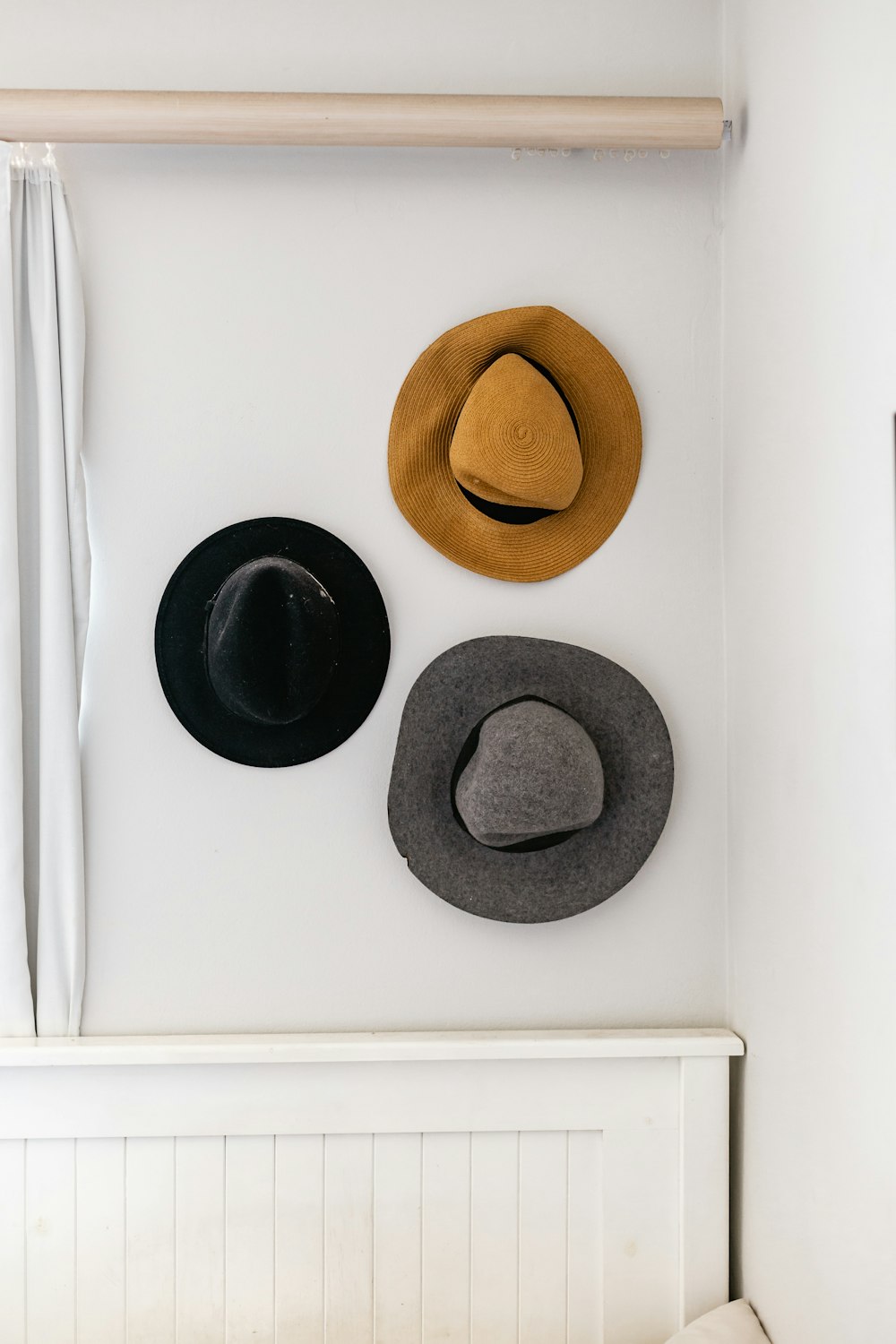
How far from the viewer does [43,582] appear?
1530mm

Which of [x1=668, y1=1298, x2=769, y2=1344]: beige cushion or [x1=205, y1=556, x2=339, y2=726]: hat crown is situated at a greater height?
[x1=205, y1=556, x2=339, y2=726]: hat crown

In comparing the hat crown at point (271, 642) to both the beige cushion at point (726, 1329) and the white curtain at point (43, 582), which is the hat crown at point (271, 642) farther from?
the beige cushion at point (726, 1329)

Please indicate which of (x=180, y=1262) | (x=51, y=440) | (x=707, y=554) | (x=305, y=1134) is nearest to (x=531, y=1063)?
(x=305, y=1134)

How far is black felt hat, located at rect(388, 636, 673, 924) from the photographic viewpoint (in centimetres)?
153

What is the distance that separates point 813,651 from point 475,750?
1.67 feet

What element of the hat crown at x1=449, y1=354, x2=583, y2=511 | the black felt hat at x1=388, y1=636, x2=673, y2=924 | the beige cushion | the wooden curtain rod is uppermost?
the wooden curtain rod

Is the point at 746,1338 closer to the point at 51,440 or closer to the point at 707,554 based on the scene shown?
the point at 707,554

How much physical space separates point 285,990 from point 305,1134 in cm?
21

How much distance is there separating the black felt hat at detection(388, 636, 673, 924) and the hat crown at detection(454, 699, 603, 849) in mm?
94

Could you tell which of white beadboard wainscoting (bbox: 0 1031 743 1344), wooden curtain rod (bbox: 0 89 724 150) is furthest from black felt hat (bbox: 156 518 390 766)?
wooden curtain rod (bbox: 0 89 724 150)

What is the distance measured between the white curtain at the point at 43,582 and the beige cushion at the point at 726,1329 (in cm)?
100

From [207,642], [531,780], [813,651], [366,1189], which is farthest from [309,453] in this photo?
[366,1189]

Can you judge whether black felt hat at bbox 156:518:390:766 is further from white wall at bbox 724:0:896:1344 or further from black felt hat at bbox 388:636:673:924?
white wall at bbox 724:0:896:1344

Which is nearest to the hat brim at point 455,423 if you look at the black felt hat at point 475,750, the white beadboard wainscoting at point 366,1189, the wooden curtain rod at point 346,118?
the black felt hat at point 475,750
